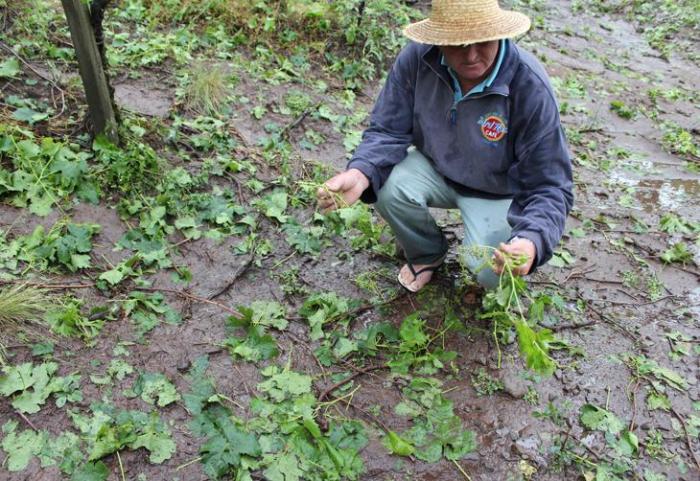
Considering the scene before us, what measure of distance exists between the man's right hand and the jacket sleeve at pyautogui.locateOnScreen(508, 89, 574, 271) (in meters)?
0.72

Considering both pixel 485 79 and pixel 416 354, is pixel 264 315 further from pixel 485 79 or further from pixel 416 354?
pixel 485 79

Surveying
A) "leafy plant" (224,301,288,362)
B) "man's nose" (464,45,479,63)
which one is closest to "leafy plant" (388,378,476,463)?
"leafy plant" (224,301,288,362)

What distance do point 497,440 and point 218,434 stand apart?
1202 millimetres

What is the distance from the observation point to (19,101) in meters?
3.69

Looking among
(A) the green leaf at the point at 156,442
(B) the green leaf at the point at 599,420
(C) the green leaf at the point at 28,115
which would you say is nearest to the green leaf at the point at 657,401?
(B) the green leaf at the point at 599,420

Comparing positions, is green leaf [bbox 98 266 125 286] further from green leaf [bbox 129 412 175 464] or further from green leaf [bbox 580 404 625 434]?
green leaf [bbox 580 404 625 434]

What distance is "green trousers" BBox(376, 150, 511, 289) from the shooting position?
288 cm

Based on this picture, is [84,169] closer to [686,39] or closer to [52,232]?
[52,232]

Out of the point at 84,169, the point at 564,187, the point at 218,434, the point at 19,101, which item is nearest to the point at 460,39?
the point at 564,187

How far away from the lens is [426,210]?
3039 mm

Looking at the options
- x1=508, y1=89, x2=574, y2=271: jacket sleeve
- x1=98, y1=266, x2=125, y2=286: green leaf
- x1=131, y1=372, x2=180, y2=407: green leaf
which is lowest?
x1=131, y1=372, x2=180, y2=407: green leaf

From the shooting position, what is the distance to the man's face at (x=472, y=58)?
2.44 meters

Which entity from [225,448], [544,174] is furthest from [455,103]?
[225,448]

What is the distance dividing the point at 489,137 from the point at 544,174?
31 cm
